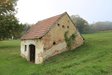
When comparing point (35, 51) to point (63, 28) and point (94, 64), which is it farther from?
point (94, 64)

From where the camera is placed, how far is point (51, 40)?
96.7 feet

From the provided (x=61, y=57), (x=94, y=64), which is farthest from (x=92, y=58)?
(x=61, y=57)

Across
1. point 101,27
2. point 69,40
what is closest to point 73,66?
point 69,40

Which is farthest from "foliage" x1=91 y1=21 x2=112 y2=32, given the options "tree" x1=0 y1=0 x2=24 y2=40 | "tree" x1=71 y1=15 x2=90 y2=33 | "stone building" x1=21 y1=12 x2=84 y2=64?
"stone building" x1=21 y1=12 x2=84 y2=64

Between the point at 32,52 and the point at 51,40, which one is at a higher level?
the point at 51,40

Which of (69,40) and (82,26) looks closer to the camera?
(69,40)

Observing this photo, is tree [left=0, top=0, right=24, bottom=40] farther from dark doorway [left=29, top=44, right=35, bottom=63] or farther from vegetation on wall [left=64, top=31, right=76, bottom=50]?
vegetation on wall [left=64, top=31, right=76, bottom=50]

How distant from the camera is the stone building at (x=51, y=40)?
28703 mm

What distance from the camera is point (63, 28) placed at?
31359mm

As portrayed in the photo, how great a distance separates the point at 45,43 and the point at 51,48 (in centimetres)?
116

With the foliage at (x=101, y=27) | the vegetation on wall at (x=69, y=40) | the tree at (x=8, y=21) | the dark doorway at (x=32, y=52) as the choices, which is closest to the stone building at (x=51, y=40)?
the dark doorway at (x=32, y=52)

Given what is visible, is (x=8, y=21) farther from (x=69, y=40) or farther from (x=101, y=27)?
(x=101, y=27)

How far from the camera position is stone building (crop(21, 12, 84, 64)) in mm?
28703

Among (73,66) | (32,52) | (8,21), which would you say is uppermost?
(8,21)
